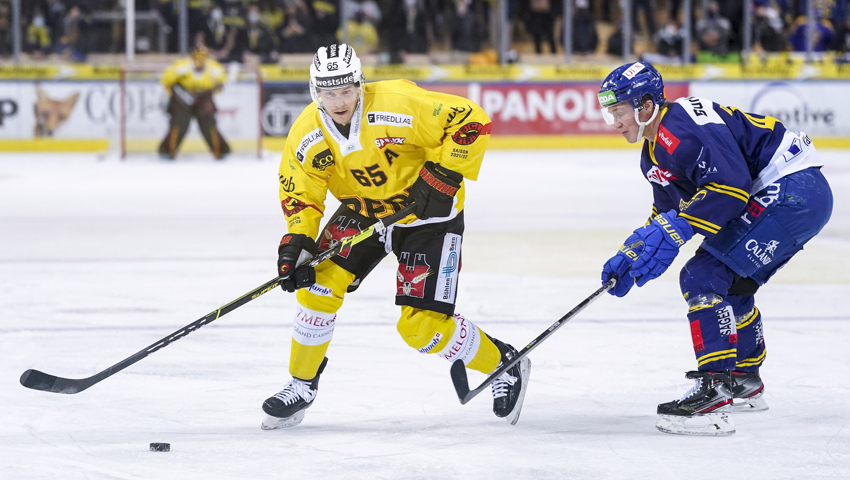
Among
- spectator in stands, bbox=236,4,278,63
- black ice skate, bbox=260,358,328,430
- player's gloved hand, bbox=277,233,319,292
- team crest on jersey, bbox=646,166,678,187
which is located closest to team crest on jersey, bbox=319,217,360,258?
player's gloved hand, bbox=277,233,319,292

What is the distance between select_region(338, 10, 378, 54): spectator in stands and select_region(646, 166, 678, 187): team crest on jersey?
11945mm

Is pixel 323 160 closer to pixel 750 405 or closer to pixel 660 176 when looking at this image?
pixel 660 176

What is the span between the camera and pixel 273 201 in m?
9.73

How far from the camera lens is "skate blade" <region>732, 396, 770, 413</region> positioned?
3.55 m

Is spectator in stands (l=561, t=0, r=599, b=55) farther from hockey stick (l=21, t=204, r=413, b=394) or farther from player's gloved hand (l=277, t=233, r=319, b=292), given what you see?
player's gloved hand (l=277, t=233, r=319, b=292)

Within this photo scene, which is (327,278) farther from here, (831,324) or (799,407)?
(831,324)

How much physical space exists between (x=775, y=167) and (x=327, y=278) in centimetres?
145

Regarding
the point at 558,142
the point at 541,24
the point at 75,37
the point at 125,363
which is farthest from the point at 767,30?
the point at 125,363

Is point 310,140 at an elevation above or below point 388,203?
above

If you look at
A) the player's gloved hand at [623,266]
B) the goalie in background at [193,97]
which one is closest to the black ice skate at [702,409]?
the player's gloved hand at [623,266]

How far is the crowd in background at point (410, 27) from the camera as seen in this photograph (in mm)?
14781

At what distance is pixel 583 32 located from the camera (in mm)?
15406

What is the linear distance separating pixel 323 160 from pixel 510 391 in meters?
0.95

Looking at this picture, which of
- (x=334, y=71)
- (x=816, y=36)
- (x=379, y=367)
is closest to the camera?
(x=334, y=71)
